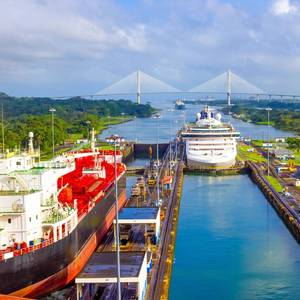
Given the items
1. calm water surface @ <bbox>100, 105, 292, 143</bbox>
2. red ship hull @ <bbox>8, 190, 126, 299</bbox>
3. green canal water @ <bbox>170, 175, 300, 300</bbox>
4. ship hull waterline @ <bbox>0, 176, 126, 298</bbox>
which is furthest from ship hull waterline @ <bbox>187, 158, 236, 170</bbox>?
ship hull waterline @ <bbox>0, 176, 126, 298</bbox>

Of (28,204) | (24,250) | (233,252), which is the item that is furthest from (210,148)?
(24,250)

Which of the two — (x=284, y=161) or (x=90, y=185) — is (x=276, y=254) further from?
(x=284, y=161)

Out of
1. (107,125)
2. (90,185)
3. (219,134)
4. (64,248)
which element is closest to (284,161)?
(219,134)

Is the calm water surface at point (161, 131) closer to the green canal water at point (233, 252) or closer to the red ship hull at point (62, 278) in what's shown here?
the green canal water at point (233, 252)

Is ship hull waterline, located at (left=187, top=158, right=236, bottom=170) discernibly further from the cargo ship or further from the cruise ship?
the cargo ship

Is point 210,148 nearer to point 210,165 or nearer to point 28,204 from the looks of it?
point 210,165

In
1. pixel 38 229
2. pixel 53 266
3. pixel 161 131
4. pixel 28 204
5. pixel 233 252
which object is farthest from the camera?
pixel 161 131

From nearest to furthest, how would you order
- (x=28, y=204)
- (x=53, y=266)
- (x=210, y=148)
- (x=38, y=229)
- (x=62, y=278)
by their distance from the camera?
(x=53, y=266) < (x=28, y=204) < (x=62, y=278) < (x=38, y=229) < (x=210, y=148)
